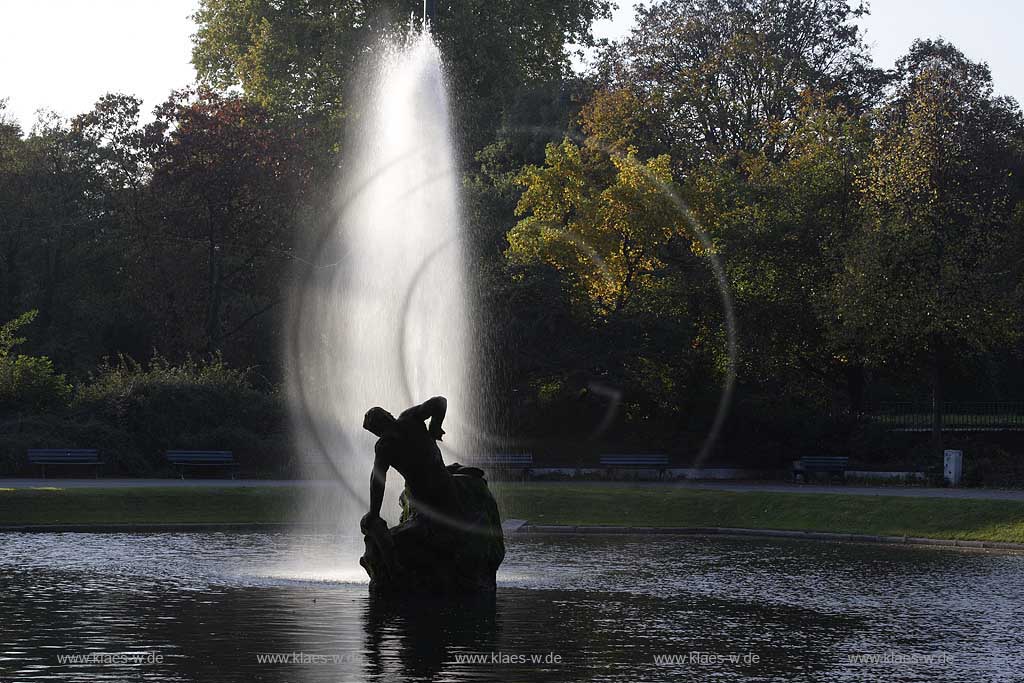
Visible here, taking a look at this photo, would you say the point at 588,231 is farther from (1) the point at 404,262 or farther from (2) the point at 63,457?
(2) the point at 63,457

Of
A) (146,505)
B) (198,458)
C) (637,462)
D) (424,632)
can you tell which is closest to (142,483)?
(198,458)

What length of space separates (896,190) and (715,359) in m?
8.15

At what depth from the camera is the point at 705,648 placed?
1694cm

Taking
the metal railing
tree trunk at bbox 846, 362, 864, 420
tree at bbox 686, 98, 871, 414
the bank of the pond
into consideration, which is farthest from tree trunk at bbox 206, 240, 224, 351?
the metal railing

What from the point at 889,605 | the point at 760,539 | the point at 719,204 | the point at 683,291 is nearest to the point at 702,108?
the point at 719,204

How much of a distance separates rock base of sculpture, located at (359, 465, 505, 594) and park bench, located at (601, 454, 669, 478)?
23.9 metres

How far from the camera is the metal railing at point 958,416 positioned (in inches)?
2092

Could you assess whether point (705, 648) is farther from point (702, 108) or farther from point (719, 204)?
point (702, 108)

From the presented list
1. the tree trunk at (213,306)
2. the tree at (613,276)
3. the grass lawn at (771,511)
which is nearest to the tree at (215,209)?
the tree trunk at (213,306)

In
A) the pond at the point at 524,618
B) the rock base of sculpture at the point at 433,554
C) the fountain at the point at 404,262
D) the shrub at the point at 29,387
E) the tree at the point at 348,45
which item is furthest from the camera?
the tree at the point at 348,45

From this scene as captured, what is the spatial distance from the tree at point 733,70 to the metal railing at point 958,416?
51.9ft

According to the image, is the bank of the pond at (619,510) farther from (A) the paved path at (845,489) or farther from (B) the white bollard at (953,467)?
(B) the white bollard at (953,467)

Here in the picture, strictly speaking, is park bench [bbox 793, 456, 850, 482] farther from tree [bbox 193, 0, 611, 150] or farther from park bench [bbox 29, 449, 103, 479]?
tree [bbox 193, 0, 611, 150]

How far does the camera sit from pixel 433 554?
2119cm
